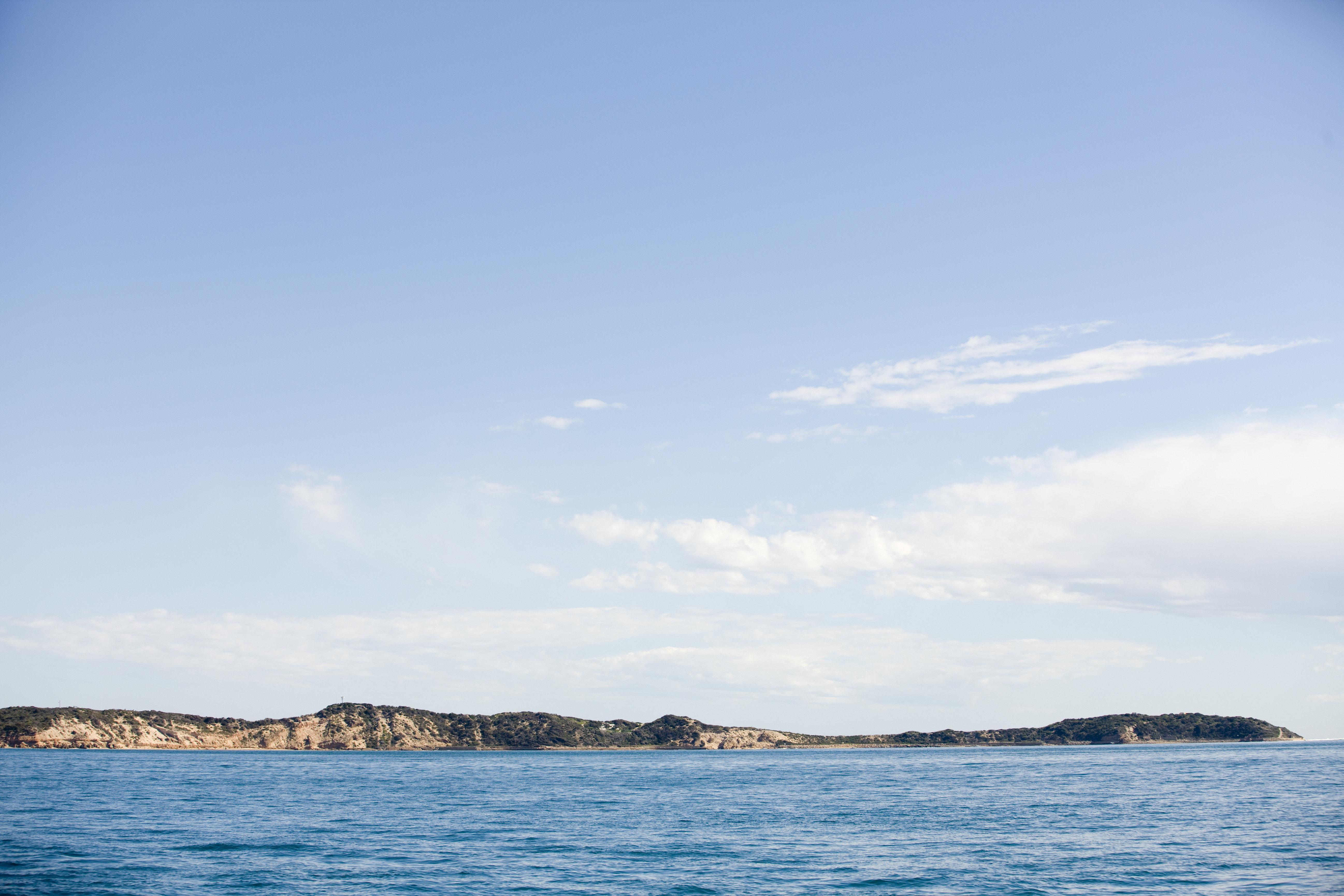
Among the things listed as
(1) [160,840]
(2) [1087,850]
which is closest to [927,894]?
(2) [1087,850]

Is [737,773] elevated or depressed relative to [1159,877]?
depressed

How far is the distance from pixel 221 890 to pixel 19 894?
Result: 30.3 ft

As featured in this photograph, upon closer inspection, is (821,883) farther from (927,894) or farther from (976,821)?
(976,821)

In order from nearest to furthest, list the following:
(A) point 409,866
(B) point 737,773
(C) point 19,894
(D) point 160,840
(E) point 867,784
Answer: (C) point 19,894
(A) point 409,866
(D) point 160,840
(E) point 867,784
(B) point 737,773

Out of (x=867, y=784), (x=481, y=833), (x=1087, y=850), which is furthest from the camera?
(x=867, y=784)

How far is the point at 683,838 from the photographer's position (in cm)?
6481

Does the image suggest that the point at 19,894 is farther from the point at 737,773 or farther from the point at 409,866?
the point at 737,773

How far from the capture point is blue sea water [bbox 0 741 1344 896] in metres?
46.7

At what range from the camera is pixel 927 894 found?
1719 inches

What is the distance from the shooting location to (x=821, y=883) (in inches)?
1832

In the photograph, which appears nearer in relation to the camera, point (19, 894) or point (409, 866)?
point (19, 894)

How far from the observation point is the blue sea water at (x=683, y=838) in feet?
153

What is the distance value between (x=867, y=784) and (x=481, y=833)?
71.3 m

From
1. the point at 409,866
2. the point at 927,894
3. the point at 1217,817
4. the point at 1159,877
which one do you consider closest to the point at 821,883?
the point at 927,894
